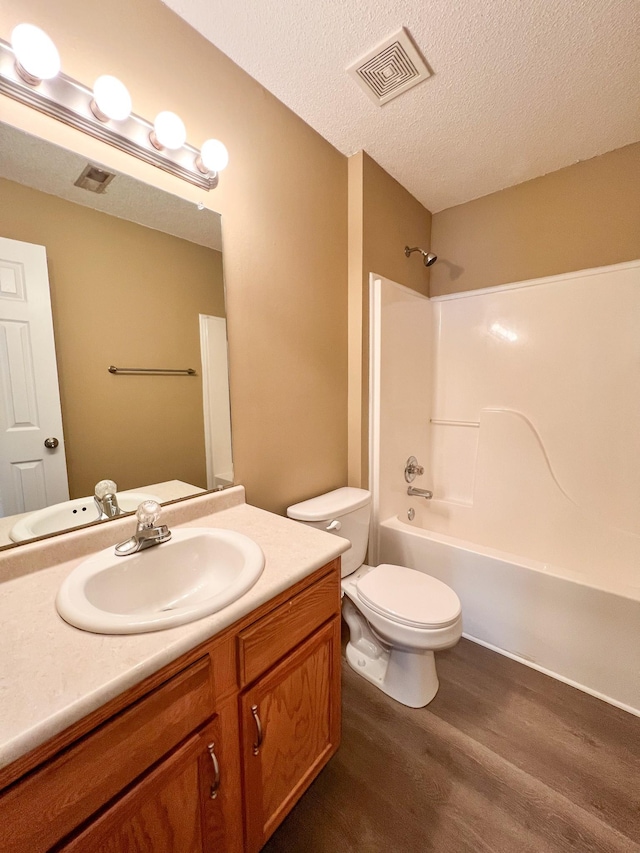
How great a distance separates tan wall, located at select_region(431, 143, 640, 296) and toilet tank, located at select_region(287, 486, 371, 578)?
62.7 inches

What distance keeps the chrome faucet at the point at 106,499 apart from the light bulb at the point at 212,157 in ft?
3.46

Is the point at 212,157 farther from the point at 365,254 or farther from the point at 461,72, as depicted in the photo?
the point at 461,72

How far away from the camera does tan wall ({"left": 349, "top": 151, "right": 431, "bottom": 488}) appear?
5.74 feet

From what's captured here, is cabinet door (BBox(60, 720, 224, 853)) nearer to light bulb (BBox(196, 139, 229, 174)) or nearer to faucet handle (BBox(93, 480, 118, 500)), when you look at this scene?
faucet handle (BBox(93, 480, 118, 500))

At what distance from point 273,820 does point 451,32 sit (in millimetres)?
2431

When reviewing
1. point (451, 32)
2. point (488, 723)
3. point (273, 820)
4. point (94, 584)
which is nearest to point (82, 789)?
point (94, 584)

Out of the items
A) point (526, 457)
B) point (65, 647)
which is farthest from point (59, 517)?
point (526, 457)

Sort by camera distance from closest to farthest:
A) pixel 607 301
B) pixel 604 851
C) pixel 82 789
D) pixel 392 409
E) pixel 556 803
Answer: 1. pixel 82 789
2. pixel 604 851
3. pixel 556 803
4. pixel 607 301
5. pixel 392 409

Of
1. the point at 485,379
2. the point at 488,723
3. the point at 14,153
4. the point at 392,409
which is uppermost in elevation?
the point at 14,153

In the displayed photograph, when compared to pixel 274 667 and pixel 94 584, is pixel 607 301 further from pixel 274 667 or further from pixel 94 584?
pixel 94 584

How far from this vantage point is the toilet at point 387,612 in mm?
1284

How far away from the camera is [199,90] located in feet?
3.80

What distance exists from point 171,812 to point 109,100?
162 centimetres

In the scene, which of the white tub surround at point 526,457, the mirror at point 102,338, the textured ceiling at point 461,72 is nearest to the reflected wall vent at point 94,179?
the mirror at point 102,338
